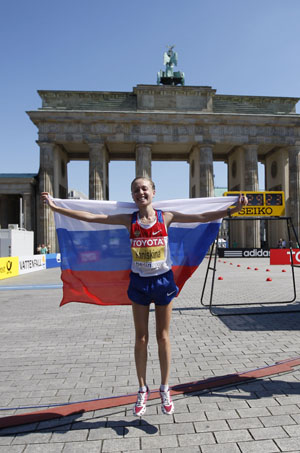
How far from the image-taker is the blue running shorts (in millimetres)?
3059

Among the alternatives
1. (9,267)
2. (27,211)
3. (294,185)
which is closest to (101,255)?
(9,267)

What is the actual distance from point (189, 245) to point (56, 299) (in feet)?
22.6

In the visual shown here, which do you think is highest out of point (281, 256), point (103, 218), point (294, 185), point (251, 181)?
point (251, 181)

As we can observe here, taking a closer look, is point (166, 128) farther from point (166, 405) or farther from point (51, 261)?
point (166, 405)

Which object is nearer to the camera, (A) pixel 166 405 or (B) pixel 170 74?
(A) pixel 166 405

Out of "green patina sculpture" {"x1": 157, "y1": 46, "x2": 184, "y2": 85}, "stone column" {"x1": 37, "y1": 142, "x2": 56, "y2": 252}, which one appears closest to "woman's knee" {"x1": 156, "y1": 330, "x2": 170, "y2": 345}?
"stone column" {"x1": 37, "y1": 142, "x2": 56, "y2": 252}

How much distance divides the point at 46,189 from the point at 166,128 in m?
15.9

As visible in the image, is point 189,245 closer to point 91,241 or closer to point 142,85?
point 91,241

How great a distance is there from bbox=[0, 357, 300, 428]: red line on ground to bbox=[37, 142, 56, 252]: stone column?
3553cm

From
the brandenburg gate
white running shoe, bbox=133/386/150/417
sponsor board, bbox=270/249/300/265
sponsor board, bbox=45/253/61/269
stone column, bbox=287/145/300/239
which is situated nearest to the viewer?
white running shoe, bbox=133/386/150/417

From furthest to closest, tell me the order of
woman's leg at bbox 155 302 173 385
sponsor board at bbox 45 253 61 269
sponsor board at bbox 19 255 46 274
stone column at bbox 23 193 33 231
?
1. stone column at bbox 23 193 33 231
2. sponsor board at bbox 45 253 61 269
3. sponsor board at bbox 19 255 46 274
4. woman's leg at bbox 155 302 173 385

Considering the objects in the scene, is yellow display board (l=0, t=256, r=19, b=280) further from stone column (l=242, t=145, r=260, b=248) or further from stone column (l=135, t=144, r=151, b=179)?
stone column (l=242, t=145, r=260, b=248)

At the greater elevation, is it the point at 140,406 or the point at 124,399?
the point at 140,406

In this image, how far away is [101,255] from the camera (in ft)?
13.8
